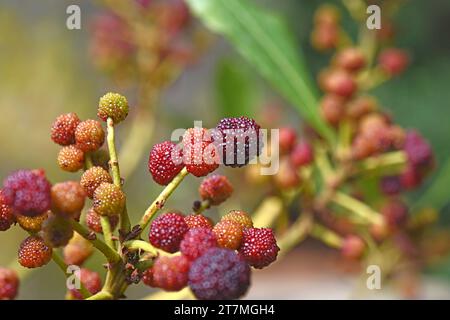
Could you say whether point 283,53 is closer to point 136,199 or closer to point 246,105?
point 246,105

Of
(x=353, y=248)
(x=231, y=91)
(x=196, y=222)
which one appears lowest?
(x=353, y=248)

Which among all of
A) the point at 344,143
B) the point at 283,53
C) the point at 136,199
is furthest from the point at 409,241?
the point at 136,199

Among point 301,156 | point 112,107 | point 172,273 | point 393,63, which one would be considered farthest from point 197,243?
point 393,63

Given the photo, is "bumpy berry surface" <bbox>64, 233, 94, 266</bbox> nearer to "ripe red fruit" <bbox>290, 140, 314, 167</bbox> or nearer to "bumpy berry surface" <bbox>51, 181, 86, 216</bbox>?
"bumpy berry surface" <bbox>51, 181, 86, 216</bbox>

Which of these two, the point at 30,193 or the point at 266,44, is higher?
the point at 266,44

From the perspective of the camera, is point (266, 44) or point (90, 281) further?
point (266, 44)

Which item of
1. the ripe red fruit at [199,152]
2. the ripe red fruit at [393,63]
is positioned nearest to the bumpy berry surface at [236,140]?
the ripe red fruit at [199,152]

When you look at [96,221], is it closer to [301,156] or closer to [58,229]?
[58,229]
